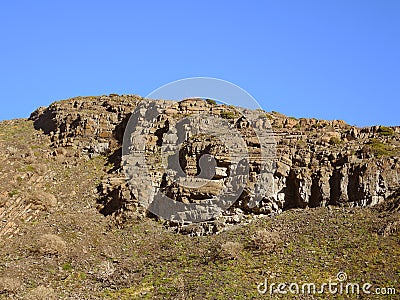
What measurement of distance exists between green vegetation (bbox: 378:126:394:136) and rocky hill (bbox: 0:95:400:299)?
0.44 feet

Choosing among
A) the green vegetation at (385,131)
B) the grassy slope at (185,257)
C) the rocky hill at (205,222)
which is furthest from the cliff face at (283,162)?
the grassy slope at (185,257)

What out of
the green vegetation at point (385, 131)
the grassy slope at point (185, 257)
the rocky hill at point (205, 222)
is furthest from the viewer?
the green vegetation at point (385, 131)

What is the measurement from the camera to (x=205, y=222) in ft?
140

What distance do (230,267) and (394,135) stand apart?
66.1ft

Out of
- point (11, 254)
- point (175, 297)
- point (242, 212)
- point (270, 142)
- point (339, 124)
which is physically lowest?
point (175, 297)

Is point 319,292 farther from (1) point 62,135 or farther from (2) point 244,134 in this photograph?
(1) point 62,135

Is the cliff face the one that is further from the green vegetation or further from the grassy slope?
the grassy slope

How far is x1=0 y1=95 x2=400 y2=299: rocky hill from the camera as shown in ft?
117

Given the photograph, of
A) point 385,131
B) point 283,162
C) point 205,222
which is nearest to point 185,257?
point 205,222

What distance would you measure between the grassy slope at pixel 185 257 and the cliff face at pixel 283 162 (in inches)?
57.0

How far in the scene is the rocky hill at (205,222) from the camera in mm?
35531

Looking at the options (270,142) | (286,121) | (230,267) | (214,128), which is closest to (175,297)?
(230,267)

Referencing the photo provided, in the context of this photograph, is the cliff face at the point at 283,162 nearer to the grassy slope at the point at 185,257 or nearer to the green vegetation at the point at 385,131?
the green vegetation at the point at 385,131

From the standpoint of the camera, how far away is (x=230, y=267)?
36.5 m
